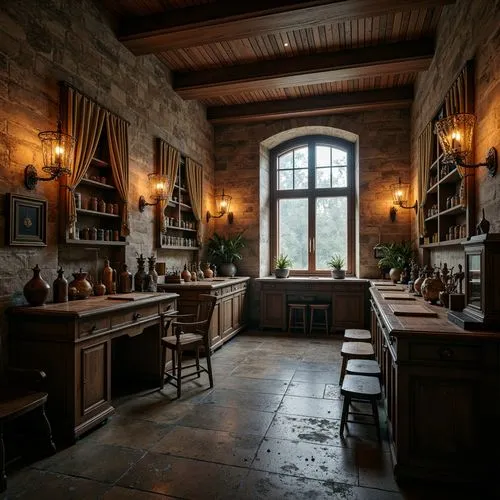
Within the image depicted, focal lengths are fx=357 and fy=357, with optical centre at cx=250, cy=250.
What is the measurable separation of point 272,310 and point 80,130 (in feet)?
14.7

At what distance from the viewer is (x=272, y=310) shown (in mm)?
6766

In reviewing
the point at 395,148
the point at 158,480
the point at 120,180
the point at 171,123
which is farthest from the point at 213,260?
the point at 158,480

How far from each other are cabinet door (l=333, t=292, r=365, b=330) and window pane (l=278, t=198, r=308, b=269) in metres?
1.22

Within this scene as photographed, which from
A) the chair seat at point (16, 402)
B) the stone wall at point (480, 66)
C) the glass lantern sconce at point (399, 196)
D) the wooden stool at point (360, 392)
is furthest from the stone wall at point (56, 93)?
the glass lantern sconce at point (399, 196)

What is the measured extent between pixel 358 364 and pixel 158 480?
6.28 ft

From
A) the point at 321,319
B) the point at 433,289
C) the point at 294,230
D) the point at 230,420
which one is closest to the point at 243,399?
the point at 230,420

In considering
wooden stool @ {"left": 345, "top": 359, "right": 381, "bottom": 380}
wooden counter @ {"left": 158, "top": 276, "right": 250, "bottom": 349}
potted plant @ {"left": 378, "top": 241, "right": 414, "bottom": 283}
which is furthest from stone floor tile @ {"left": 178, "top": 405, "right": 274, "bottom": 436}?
potted plant @ {"left": 378, "top": 241, "right": 414, "bottom": 283}

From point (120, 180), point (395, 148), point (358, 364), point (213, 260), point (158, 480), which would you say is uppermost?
point (395, 148)

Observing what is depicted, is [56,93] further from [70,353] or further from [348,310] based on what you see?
[348,310]

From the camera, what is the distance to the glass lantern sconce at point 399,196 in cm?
635

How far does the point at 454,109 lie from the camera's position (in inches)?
137

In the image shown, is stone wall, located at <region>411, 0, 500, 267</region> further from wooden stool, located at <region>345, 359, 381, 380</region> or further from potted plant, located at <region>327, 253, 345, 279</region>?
potted plant, located at <region>327, 253, 345, 279</region>

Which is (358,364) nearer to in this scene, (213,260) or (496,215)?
(496,215)

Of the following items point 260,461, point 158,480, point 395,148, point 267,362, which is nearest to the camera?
point 158,480
